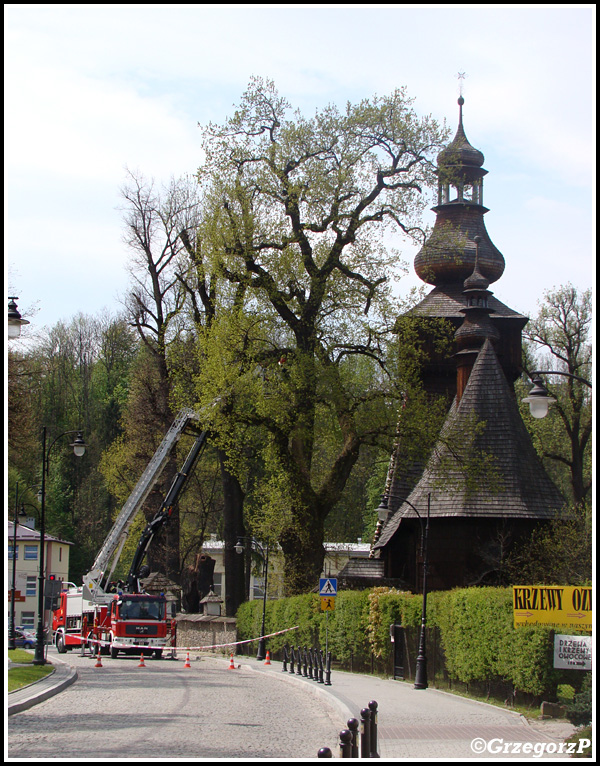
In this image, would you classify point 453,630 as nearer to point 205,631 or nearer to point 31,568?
point 205,631

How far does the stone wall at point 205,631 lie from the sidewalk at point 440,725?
73.8 ft

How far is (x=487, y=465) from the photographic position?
119 feet

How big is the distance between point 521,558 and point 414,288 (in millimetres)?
10249

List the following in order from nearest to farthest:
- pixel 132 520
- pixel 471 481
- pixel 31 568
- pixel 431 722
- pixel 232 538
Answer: pixel 431 722 → pixel 471 481 → pixel 132 520 → pixel 232 538 → pixel 31 568

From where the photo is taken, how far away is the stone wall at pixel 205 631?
4803 cm

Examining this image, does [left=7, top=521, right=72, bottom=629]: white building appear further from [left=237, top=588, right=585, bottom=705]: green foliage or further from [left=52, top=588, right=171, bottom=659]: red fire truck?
[left=237, top=588, right=585, bottom=705]: green foliage

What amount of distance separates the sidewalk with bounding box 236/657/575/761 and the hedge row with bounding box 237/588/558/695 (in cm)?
88

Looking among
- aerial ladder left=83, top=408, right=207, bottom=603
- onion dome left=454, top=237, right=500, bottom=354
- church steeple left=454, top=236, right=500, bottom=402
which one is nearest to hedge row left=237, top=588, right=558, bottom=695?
aerial ladder left=83, top=408, right=207, bottom=603

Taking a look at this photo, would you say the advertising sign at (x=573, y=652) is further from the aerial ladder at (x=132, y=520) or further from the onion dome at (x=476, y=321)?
the onion dome at (x=476, y=321)

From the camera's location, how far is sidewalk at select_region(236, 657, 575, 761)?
45.9 ft

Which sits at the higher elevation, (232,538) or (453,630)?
(232,538)

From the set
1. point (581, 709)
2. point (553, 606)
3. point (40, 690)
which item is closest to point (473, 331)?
point (553, 606)

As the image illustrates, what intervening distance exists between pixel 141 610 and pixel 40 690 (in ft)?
54.7

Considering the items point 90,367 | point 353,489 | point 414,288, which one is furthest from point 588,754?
point 90,367
